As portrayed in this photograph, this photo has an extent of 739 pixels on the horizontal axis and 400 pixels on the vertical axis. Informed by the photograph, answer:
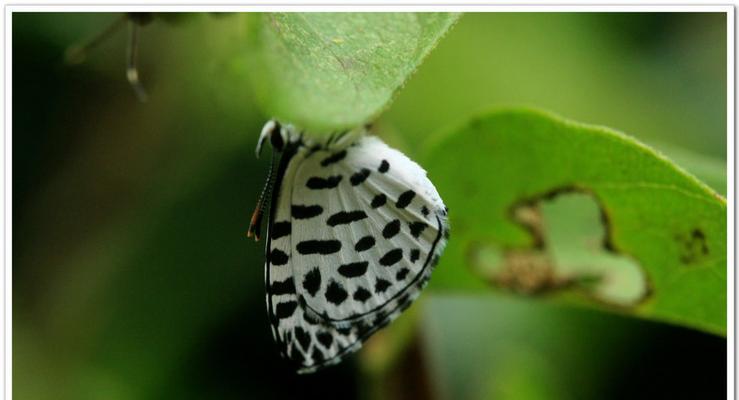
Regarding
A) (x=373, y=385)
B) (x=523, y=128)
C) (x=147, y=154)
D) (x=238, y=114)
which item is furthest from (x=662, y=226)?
(x=147, y=154)

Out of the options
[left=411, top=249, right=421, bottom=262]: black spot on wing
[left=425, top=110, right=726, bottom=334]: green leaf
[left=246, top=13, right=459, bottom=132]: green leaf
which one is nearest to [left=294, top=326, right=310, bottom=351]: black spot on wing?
[left=411, top=249, right=421, bottom=262]: black spot on wing

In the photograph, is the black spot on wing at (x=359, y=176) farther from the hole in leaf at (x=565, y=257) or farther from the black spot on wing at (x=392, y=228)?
the hole in leaf at (x=565, y=257)

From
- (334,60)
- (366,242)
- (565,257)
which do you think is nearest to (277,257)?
(366,242)

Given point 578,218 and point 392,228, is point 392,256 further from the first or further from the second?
point 578,218

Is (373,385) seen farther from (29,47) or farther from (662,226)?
(29,47)

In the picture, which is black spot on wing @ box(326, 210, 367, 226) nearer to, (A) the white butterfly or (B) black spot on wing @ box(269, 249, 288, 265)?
(A) the white butterfly
